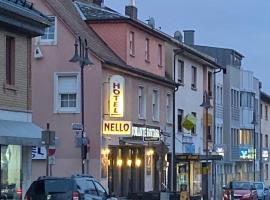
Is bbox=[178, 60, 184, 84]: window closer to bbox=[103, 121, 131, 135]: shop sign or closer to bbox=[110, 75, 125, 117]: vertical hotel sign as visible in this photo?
bbox=[110, 75, 125, 117]: vertical hotel sign

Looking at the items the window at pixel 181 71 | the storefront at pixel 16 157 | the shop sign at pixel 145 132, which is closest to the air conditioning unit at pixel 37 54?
the shop sign at pixel 145 132

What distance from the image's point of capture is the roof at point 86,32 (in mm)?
43156

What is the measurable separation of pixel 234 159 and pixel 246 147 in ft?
10.2

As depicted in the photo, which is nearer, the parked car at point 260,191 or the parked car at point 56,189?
the parked car at point 56,189

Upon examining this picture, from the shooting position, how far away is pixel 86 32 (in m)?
44.8

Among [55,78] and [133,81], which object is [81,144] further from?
[133,81]

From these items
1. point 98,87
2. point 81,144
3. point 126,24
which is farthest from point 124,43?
point 81,144

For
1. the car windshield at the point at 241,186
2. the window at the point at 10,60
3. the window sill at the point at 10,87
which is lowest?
the car windshield at the point at 241,186

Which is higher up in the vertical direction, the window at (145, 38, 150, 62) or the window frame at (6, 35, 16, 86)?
the window at (145, 38, 150, 62)

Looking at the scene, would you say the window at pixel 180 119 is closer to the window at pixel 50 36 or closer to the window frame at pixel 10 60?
the window at pixel 50 36

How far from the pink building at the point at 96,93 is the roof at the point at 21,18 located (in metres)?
10.9

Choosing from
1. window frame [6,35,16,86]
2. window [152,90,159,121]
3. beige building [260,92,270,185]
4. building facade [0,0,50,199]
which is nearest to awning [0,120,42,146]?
building facade [0,0,50,199]

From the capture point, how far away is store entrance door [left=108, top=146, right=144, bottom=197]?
45.3 m

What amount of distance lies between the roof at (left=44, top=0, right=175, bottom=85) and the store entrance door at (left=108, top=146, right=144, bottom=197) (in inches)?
173
